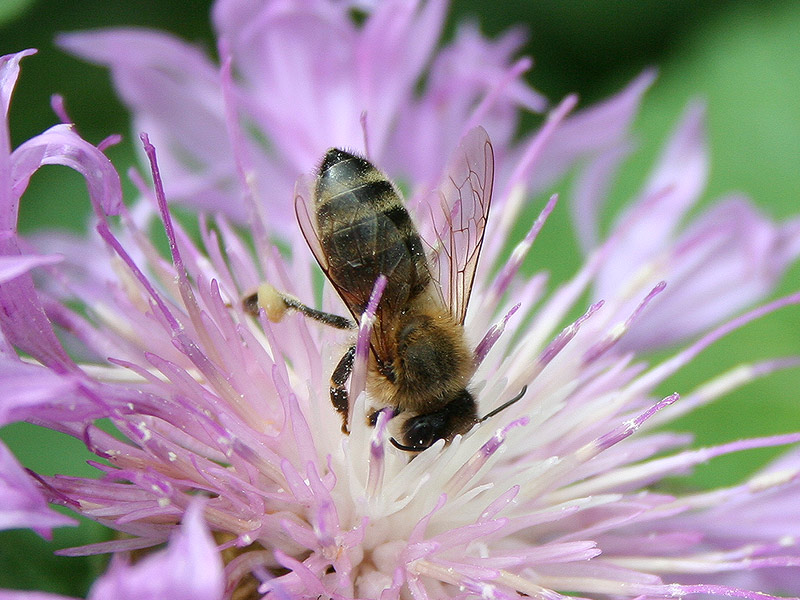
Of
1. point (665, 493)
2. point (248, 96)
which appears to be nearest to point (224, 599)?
point (665, 493)

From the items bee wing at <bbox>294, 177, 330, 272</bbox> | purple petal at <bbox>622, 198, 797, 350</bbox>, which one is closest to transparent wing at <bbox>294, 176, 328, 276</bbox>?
bee wing at <bbox>294, 177, 330, 272</bbox>

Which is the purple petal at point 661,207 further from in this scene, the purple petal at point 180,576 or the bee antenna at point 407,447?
the purple petal at point 180,576

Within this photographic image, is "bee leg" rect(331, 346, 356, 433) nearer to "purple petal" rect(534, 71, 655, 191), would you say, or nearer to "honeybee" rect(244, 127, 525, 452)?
"honeybee" rect(244, 127, 525, 452)

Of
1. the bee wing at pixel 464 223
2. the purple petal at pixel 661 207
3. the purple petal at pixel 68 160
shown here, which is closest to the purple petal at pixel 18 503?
the purple petal at pixel 68 160

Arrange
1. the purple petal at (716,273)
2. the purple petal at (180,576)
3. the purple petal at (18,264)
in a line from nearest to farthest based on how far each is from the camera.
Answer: the purple petal at (180,576) → the purple petal at (18,264) → the purple petal at (716,273)

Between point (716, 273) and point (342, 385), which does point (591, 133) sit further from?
point (342, 385)

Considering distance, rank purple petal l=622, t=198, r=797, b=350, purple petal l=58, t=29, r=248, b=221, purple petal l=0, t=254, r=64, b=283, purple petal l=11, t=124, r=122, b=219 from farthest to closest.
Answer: purple petal l=622, t=198, r=797, b=350 → purple petal l=58, t=29, r=248, b=221 → purple petal l=11, t=124, r=122, b=219 → purple petal l=0, t=254, r=64, b=283
